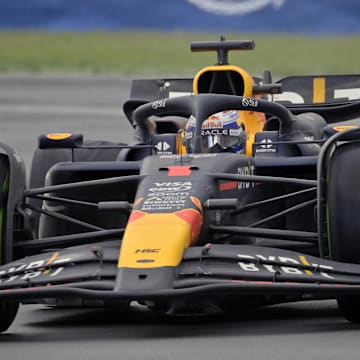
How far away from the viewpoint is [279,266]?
22.5ft

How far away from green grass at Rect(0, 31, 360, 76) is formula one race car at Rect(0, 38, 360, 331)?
20319mm

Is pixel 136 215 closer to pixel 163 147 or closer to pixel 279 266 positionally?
pixel 279 266

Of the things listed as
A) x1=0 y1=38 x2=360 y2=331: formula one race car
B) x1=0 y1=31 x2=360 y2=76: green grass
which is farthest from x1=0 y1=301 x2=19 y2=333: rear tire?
x1=0 y1=31 x2=360 y2=76: green grass

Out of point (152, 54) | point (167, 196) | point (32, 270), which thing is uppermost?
point (152, 54)

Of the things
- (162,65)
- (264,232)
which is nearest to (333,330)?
(264,232)

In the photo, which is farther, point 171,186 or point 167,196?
point 171,186

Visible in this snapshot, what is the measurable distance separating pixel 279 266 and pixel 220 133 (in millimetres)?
2453

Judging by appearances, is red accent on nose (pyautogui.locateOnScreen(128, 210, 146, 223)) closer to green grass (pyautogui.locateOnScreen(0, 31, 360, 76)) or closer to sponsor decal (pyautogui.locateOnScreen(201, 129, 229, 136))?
sponsor decal (pyautogui.locateOnScreen(201, 129, 229, 136))

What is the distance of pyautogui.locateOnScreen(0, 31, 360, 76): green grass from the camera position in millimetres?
31141

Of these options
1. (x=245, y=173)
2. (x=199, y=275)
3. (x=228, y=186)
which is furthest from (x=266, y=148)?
(x=199, y=275)

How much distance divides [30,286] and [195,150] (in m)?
2.36

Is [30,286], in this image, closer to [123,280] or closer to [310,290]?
[123,280]

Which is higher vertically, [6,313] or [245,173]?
[245,173]

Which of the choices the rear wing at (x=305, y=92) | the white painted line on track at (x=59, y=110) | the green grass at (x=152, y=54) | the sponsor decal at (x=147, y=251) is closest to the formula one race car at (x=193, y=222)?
the sponsor decal at (x=147, y=251)
